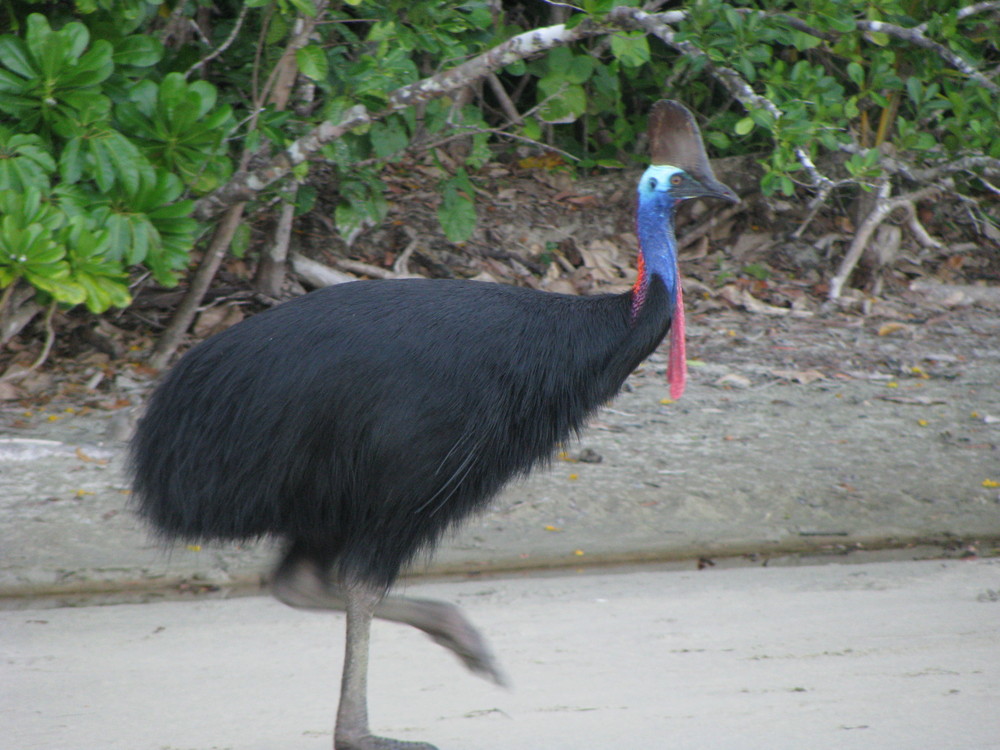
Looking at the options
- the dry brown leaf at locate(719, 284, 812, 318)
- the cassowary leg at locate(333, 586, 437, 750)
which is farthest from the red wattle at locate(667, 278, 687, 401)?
the dry brown leaf at locate(719, 284, 812, 318)

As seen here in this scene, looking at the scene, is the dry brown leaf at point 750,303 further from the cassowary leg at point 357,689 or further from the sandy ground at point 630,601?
the cassowary leg at point 357,689

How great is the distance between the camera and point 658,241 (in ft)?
9.71

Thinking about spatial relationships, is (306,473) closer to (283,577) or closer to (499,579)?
(283,577)

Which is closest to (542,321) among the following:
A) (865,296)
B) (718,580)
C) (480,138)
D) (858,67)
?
(718,580)

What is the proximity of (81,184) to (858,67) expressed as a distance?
349 centimetres

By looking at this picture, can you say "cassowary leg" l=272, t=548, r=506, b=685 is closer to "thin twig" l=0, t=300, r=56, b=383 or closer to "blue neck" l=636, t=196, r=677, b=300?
"blue neck" l=636, t=196, r=677, b=300

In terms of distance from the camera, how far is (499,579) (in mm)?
3840

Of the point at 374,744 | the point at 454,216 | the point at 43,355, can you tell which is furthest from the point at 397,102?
the point at 374,744

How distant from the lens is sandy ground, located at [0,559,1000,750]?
8.94 feet

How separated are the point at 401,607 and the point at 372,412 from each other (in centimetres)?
55

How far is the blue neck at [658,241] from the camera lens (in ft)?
9.55

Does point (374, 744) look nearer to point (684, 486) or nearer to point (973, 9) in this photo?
point (684, 486)

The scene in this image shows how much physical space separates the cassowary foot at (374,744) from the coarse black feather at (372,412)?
0.34 meters

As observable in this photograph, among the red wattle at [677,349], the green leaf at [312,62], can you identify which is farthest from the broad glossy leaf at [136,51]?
the red wattle at [677,349]
